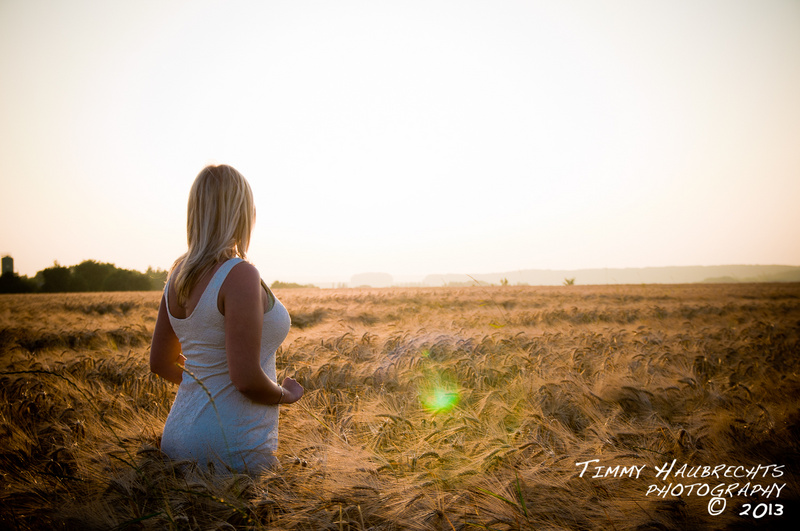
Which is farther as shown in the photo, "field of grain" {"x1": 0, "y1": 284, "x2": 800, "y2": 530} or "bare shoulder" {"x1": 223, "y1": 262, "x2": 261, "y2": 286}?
"bare shoulder" {"x1": 223, "y1": 262, "x2": 261, "y2": 286}

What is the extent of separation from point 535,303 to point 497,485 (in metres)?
13.8

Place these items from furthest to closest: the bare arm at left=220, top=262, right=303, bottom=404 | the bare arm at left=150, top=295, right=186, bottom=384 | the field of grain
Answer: the bare arm at left=150, top=295, right=186, bottom=384 → the bare arm at left=220, top=262, right=303, bottom=404 → the field of grain

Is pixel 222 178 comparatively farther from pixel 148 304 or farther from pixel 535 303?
pixel 148 304

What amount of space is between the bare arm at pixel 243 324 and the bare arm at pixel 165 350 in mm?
679

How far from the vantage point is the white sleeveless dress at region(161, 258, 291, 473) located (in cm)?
186

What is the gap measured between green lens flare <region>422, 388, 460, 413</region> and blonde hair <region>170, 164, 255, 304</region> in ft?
7.13

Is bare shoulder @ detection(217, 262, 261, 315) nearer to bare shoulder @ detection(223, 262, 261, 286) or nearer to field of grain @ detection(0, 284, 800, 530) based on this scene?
bare shoulder @ detection(223, 262, 261, 286)

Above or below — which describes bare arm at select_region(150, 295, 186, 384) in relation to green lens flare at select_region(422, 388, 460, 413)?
above

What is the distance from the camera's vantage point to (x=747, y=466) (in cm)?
202

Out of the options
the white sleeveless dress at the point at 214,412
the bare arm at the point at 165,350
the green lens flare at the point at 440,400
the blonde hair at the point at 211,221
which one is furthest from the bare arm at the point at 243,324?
the green lens flare at the point at 440,400

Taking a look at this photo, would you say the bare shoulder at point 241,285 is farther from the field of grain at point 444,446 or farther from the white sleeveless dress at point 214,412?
the field of grain at point 444,446

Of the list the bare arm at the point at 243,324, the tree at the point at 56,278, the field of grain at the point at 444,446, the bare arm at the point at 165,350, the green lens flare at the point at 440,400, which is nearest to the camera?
the field of grain at the point at 444,446

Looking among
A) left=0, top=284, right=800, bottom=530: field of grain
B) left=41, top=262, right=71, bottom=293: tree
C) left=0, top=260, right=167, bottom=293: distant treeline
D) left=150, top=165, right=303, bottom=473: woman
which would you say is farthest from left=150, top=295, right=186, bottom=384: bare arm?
left=41, top=262, right=71, bottom=293: tree

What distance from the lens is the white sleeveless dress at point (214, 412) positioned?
1.86 meters
